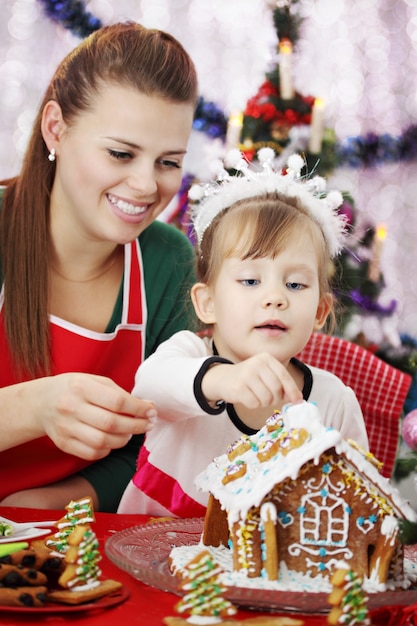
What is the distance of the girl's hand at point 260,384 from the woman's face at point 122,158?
59 cm

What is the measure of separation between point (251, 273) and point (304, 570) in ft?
1.93

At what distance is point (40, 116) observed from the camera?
1807mm

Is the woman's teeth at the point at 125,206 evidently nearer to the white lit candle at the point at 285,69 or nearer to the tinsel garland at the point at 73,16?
the white lit candle at the point at 285,69

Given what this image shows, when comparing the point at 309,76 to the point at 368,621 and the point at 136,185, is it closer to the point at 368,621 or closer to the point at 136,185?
the point at 136,185

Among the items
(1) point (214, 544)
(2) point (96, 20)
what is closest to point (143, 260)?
(1) point (214, 544)

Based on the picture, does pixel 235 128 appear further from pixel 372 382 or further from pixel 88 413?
pixel 88 413

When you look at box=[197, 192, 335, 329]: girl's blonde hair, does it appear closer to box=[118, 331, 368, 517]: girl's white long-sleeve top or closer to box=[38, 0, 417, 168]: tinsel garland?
box=[118, 331, 368, 517]: girl's white long-sleeve top

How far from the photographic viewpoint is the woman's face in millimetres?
1619

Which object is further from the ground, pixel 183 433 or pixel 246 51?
pixel 246 51

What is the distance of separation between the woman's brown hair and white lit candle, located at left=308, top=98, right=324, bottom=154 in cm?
165

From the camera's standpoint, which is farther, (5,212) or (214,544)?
(5,212)

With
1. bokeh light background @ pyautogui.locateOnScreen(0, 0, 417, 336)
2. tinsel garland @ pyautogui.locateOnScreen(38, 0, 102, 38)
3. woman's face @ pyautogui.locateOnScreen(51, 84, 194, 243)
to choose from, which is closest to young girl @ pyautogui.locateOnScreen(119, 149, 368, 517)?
woman's face @ pyautogui.locateOnScreen(51, 84, 194, 243)

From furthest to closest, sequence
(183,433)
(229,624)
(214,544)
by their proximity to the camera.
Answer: (183,433) < (214,544) < (229,624)

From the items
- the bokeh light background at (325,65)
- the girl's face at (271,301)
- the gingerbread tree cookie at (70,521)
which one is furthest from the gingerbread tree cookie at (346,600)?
the bokeh light background at (325,65)
